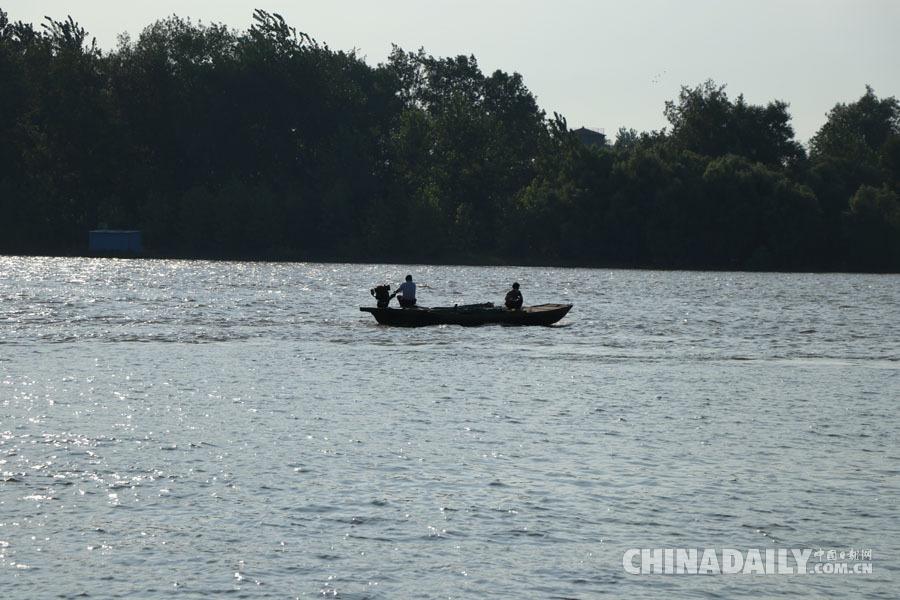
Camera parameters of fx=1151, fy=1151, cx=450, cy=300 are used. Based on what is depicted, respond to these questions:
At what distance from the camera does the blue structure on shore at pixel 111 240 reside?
13050cm

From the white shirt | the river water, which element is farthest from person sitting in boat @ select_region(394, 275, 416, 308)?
the river water

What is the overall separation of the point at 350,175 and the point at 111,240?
28269mm

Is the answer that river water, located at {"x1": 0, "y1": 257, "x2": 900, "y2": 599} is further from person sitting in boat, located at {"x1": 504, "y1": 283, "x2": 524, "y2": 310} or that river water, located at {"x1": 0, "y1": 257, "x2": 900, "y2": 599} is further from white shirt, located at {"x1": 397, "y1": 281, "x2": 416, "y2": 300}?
person sitting in boat, located at {"x1": 504, "y1": 283, "x2": 524, "y2": 310}

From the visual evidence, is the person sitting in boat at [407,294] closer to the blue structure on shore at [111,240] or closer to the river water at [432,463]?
the river water at [432,463]

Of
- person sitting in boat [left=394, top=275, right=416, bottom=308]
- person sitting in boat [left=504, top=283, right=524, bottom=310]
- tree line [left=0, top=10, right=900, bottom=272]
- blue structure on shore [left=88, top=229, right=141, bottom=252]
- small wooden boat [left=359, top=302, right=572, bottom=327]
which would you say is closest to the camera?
small wooden boat [left=359, top=302, right=572, bottom=327]

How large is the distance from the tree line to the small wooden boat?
77984 mm

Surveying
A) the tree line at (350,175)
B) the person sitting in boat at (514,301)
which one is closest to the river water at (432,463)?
the person sitting in boat at (514,301)

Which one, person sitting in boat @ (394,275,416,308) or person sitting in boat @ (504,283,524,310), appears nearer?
person sitting in boat @ (394,275,416,308)

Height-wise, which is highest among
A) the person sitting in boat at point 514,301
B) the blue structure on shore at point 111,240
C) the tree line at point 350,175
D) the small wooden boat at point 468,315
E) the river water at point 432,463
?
the tree line at point 350,175

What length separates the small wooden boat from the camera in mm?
47469

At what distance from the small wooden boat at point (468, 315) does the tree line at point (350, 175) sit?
77984 millimetres

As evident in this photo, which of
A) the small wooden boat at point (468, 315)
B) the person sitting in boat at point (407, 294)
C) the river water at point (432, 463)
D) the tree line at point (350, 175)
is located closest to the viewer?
the river water at point (432, 463)

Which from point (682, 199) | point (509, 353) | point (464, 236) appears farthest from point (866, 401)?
point (464, 236)

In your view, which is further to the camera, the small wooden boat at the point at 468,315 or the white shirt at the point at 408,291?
the white shirt at the point at 408,291
